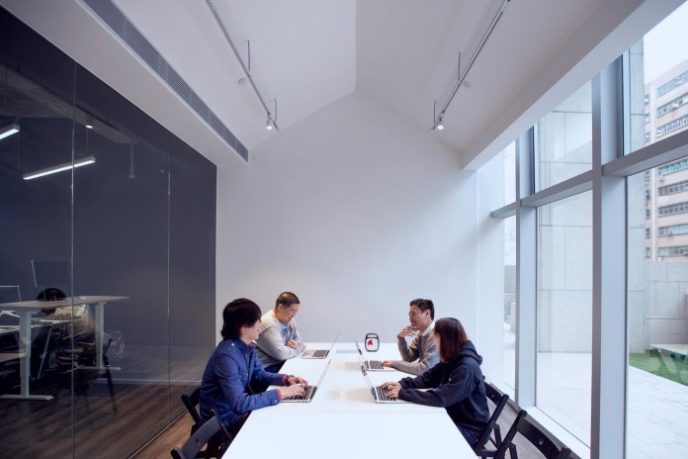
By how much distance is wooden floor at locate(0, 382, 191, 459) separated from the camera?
6.92ft

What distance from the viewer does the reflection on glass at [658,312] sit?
2.40m

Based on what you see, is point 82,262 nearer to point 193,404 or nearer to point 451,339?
point 193,404

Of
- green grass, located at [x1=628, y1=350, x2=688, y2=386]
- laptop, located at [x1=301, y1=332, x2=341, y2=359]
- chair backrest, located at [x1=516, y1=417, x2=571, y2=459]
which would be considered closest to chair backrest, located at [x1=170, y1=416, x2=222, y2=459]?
laptop, located at [x1=301, y1=332, x2=341, y2=359]

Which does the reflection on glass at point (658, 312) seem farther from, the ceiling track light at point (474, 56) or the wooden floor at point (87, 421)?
the wooden floor at point (87, 421)

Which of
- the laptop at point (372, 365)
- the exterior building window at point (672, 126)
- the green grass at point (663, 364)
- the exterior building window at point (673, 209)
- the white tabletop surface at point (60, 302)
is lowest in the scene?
the laptop at point (372, 365)

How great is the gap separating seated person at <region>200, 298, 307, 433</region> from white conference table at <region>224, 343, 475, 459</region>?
3.5 inches

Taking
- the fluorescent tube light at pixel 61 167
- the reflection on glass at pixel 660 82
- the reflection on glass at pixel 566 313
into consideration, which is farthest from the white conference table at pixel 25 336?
the reflection on glass at pixel 566 313

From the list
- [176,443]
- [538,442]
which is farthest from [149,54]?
[538,442]

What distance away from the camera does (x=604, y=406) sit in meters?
2.83

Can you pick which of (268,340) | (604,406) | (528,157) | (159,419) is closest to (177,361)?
(159,419)

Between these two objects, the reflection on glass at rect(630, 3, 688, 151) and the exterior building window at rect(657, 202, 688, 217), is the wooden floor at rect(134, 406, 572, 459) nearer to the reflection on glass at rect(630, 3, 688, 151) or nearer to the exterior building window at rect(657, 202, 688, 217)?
the exterior building window at rect(657, 202, 688, 217)

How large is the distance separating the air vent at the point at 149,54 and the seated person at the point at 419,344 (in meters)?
2.66

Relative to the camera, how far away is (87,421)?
8.89ft

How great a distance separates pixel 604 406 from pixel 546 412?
4.91 ft
